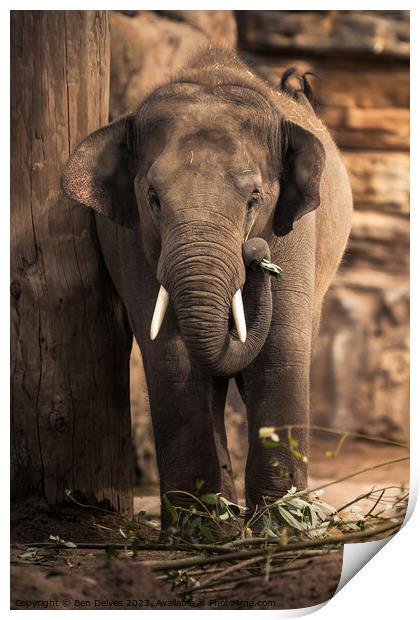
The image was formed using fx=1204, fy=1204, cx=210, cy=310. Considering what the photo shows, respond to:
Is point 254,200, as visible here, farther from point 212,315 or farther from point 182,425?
point 182,425

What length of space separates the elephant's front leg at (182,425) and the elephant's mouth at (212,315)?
24 cm

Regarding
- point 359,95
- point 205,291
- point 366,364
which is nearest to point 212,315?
point 205,291

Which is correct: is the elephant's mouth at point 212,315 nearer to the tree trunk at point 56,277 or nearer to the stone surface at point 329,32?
the tree trunk at point 56,277

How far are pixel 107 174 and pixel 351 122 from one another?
1.53 meters

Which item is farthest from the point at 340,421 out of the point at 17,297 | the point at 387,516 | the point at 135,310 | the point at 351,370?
the point at 17,297

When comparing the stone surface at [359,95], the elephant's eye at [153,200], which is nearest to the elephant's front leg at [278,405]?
the elephant's eye at [153,200]

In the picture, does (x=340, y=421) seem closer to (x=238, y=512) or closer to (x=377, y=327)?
(x=377, y=327)

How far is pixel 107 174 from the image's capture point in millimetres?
3264

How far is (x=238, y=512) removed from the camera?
125 inches

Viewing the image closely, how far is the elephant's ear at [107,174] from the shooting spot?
321cm

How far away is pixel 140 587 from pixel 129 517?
770mm

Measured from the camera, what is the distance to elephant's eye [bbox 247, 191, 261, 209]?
301 centimetres

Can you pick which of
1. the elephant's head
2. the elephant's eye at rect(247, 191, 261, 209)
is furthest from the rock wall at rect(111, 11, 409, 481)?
the elephant's eye at rect(247, 191, 261, 209)

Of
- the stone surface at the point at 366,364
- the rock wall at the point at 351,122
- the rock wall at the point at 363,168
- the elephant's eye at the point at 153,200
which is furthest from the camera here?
the stone surface at the point at 366,364
